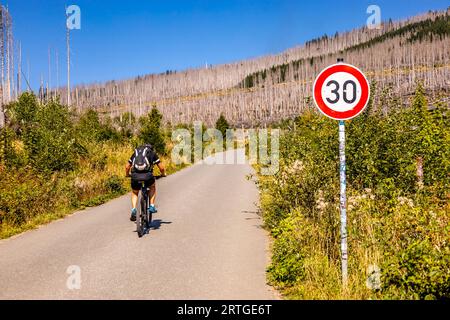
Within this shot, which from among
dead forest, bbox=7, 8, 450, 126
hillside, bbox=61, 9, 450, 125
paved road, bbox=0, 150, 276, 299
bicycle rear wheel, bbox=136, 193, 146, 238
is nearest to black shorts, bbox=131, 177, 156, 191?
bicycle rear wheel, bbox=136, 193, 146, 238

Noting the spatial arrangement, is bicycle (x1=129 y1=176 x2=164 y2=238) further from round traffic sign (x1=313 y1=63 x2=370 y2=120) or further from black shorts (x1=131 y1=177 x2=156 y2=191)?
round traffic sign (x1=313 y1=63 x2=370 y2=120)

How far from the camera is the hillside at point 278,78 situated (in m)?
101

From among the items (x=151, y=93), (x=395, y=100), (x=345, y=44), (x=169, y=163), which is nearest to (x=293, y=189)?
(x=395, y=100)

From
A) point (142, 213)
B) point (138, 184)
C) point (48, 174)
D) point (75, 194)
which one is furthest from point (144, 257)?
point (48, 174)

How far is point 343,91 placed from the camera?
5.13m

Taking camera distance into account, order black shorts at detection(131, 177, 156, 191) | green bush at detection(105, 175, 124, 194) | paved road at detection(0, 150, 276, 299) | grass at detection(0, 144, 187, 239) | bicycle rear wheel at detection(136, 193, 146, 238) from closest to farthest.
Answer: paved road at detection(0, 150, 276, 299) → bicycle rear wheel at detection(136, 193, 146, 238) → black shorts at detection(131, 177, 156, 191) → grass at detection(0, 144, 187, 239) → green bush at detection(105, 175, 124, 194)

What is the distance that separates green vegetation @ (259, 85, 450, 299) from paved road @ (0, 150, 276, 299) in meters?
0.59

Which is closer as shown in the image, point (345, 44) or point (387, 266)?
point (387, 266)

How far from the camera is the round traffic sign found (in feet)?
16.7

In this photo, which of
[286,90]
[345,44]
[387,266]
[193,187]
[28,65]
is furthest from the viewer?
[345,44]

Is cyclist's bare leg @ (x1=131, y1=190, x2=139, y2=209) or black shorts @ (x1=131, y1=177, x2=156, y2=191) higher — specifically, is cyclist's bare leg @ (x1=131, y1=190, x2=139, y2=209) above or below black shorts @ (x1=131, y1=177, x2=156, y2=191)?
below

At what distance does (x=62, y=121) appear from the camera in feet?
50.4
